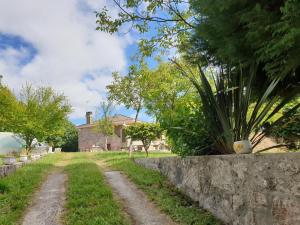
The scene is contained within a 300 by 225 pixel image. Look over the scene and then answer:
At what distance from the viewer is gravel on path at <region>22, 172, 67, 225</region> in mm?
5589

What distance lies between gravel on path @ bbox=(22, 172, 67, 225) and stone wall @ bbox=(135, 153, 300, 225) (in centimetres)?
257

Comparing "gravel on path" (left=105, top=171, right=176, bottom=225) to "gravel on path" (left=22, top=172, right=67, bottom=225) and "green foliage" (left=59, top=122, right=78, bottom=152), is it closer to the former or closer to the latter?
"gravel on path" (left=22, top=172, right=67, bottom=225)

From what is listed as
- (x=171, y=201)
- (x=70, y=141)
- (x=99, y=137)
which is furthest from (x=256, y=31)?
(x=70, y=141)

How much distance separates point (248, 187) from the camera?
165 inches

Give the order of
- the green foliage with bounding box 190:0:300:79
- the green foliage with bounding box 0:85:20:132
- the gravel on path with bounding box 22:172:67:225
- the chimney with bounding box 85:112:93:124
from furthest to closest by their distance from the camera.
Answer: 1. the chimney with bounding box 85:112:93:124
2. the green foliage with bounding box 0:85:20:132
3. the gravel on path with bounding box 22:172:67:225
4. the green foliage with bounding box 190:0:300:79

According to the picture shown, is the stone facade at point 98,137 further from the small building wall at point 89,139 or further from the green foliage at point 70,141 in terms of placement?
the green foliage at point 70,141

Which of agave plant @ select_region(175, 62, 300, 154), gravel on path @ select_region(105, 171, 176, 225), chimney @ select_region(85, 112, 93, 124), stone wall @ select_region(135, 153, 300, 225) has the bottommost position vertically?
gravel on path @ select_region(105, 171, 176, 225)

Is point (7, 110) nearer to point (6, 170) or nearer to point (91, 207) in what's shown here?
point (6, 170)

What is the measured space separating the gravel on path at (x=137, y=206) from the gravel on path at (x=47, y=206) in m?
1.27

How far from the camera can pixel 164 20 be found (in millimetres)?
7699

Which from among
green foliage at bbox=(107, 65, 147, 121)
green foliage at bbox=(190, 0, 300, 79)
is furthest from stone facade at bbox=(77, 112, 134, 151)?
green foliage at bbox=(190, 0, 300, 79)

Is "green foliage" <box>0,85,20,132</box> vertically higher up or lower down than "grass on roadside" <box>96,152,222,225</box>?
higher up

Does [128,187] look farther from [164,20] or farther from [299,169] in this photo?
[299,169]

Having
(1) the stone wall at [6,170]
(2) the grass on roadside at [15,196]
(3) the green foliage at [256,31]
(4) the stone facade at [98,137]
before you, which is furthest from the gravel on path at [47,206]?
(4) the stone facade at [98,137]
